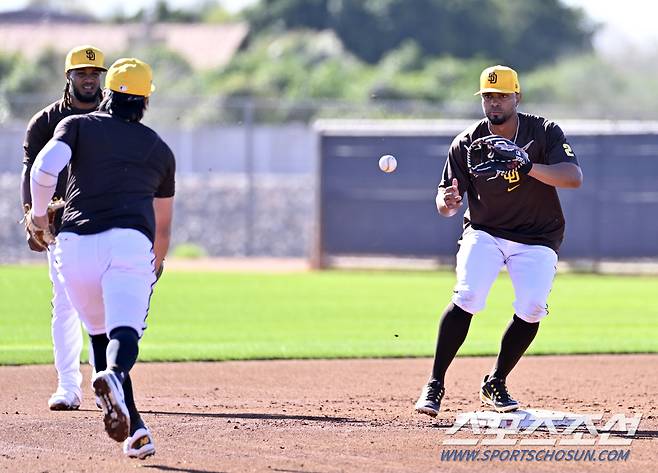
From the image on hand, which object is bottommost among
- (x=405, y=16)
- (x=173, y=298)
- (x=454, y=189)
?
(x=173, y=298)

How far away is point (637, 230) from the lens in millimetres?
21375

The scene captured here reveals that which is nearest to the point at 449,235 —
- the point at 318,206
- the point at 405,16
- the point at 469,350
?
the point at 318,206

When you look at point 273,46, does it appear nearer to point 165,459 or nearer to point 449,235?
point 449,235

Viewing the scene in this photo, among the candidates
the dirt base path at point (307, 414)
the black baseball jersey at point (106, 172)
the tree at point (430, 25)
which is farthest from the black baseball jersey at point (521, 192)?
the tree at point (430, 25)

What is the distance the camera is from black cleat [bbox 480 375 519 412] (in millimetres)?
8039

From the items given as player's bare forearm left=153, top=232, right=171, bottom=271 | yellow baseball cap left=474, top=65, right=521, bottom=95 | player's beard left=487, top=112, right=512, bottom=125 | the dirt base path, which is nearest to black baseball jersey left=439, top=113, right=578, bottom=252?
player's beard left=487, top=112, right=512, bottom=125

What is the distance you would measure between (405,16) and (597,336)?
51.2 meters

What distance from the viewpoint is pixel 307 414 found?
7.99 m

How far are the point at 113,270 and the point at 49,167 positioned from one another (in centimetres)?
58

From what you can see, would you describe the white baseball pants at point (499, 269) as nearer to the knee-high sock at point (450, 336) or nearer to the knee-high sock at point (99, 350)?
the knee-high sock at point (450, 336)

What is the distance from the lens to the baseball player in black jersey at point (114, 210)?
631 centimetres

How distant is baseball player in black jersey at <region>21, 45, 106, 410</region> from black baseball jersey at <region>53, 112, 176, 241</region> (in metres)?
1.63

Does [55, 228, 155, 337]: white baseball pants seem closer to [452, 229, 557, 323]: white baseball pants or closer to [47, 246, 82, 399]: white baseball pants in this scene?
[47, 246, 82, 399]: white baseball pants

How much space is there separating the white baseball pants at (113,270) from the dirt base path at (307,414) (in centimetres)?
73
